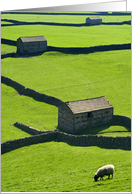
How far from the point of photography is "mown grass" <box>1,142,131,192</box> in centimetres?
1673

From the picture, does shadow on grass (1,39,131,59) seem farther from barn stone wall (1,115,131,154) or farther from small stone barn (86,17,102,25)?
small stone barn (86,17,102,25)

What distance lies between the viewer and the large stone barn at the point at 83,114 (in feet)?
114

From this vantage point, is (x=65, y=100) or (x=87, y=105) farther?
(x=65, y=100)

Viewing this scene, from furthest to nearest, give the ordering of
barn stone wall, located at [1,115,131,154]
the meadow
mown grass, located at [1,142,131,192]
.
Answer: barn stone wall, located at [1,115,131,154], the meadow, mown grass, located at [1,142,131,192]

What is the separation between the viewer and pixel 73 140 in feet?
102

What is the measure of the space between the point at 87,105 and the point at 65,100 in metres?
12.3

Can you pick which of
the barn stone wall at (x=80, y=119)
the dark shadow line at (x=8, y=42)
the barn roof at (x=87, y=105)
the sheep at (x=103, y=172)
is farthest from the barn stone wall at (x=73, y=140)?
the dark shadow line at (x=8, y=42)

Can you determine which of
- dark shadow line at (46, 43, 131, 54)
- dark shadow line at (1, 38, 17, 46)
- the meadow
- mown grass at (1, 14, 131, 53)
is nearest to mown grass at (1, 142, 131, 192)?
the meadow

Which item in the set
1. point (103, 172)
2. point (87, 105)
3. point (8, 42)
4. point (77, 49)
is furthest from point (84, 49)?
point (103, 172)

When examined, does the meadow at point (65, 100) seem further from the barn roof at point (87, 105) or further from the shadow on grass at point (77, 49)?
the barn roof at point (87, 105)

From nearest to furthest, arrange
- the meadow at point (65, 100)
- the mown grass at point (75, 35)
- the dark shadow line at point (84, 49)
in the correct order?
1. the meadow at point (65, 100)
2. the dark shadow line at point (84, 49)
3. the mown grass at point (75, 35)

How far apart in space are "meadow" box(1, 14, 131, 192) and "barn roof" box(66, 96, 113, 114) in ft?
8.43

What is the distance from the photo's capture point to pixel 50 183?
1898 centimetres

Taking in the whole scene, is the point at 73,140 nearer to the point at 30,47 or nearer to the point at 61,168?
the point at 61,168
